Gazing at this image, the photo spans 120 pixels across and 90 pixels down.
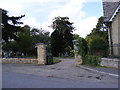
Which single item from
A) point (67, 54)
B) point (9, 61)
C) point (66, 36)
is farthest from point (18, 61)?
point (66, 36)

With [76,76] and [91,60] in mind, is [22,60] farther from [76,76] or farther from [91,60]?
[76,76]

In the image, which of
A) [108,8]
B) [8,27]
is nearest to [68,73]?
[108,8]

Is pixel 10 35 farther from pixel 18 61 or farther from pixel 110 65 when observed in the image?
pixel 110 65

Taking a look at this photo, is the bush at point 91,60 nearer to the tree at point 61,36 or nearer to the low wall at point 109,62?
the low wall at point 109,62

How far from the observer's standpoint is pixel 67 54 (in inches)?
2285

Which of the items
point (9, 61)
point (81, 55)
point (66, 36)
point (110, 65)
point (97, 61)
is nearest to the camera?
point (110, 65)

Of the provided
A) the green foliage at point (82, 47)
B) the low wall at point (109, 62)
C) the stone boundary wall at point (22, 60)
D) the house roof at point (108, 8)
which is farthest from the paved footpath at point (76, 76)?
the house roof at point (108, 8)

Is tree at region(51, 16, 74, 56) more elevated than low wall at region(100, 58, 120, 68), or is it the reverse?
tree at region(51, 16, 74, 56)

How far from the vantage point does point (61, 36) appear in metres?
58.3

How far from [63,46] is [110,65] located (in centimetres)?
4152

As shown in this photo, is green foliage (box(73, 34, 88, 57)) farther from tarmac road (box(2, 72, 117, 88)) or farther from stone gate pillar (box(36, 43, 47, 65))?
tarmac road (box(2, 72, 117, 88))

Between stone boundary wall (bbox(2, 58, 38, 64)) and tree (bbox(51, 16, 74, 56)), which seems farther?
tree (bbox(51, 16, 74, 56))

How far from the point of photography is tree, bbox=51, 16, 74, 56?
180 ft

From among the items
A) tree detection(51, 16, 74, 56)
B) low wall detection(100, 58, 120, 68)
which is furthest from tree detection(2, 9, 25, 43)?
tree detection(51, 16, 74, 56)
